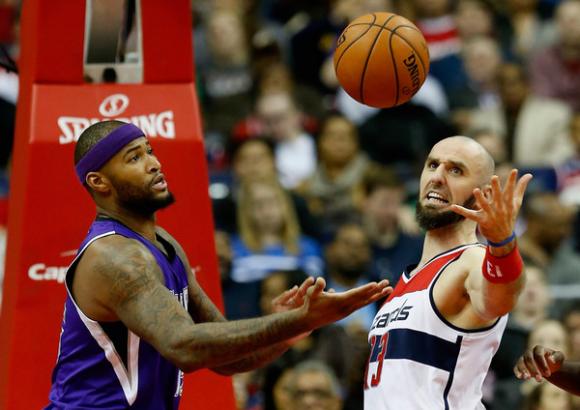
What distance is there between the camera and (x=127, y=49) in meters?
7.10

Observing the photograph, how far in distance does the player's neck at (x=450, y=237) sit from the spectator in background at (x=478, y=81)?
21.7 feet

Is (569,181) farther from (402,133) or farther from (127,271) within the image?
(127,271)

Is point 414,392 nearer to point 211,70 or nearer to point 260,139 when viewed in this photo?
point 260,139

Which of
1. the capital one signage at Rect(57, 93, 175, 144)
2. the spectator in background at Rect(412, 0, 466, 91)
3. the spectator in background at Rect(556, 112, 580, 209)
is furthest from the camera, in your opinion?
the spectator in background at Rect(412, 0, 466, 91)

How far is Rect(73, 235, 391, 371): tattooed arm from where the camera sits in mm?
5215

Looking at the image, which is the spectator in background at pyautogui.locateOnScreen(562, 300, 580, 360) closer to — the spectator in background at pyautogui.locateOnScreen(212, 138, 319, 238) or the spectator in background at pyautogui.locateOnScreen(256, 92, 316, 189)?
the spectator in background at pyautogui.locateOnScreen(212, 138, 319, 238)

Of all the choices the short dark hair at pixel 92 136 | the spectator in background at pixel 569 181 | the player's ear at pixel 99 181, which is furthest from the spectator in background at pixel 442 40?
the player's ear at pixel 99 181

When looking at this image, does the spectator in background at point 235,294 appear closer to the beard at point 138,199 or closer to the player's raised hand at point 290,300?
the player's raised hand at point 290,300

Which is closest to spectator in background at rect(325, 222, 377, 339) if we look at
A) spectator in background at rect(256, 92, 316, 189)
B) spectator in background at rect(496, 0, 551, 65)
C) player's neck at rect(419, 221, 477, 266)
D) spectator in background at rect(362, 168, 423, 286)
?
spectator in background at rect(362, 168, 423, 286)

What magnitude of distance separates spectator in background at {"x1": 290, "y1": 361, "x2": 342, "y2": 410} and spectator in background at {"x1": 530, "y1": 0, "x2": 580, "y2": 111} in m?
5.72

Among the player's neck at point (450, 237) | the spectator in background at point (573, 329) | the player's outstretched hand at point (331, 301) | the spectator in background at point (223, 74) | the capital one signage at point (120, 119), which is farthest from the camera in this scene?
the spectator in background at point (223, 74)

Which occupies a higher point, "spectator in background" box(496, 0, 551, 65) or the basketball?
"spectator in background" box(496, 0, 551, 65)

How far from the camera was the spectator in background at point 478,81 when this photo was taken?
42.5 feet

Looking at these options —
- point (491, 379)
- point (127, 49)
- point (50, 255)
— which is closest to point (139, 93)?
point (127, 49)
